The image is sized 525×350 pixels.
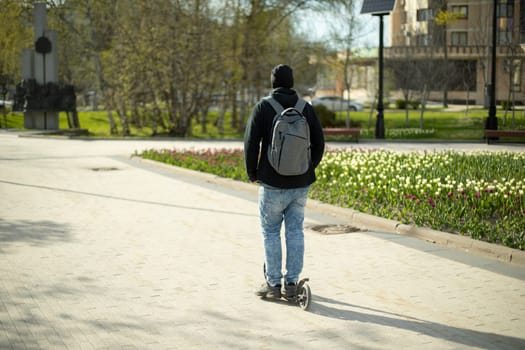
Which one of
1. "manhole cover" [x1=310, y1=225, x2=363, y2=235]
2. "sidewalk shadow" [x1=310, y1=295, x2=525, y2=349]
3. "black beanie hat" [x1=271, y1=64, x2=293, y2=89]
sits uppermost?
"black beanie hat" [x1=271, y1=64, x2=293, y2=89]

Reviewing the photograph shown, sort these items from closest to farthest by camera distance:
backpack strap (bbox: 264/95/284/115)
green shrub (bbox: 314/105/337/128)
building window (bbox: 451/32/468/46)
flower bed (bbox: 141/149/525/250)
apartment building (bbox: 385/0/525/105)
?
1. backpack strap (bbox: 264/95/284/115)
2. flower bed (bbox: 141/149/525/250)
3. apartment building (bbox: 385/0/525/105)
4. green shrub (bbox: 314/105/337/128)
5. building window (bbox: 451/32/468/46)

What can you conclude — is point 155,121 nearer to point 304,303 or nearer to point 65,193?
point 65,193

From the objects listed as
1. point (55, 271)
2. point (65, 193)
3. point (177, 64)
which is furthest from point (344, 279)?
point (177, 64)

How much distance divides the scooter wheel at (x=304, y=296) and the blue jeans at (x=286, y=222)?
13 centimetres

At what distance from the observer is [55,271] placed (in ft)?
24.3

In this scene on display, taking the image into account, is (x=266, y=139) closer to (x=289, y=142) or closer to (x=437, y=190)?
(x=289, y=142)

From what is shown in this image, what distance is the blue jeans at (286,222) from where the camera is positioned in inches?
240

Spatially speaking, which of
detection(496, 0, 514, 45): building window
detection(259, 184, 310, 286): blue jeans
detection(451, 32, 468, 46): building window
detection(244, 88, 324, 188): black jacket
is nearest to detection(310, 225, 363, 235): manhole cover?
detection(259, 184, 310, 286): blue jeans

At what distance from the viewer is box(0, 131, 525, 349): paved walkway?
5.40m

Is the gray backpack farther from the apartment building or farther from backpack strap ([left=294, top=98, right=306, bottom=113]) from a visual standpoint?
the apartment building

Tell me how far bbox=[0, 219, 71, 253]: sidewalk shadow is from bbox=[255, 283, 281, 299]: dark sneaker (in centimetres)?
350

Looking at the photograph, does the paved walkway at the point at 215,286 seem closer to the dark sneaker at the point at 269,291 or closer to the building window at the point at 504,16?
the dark sneaker at the point at 269,291

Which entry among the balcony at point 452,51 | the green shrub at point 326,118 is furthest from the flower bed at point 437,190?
the green shrub at point 326,118

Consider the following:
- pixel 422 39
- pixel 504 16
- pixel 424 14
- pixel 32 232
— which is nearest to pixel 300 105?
pixel 32 232
